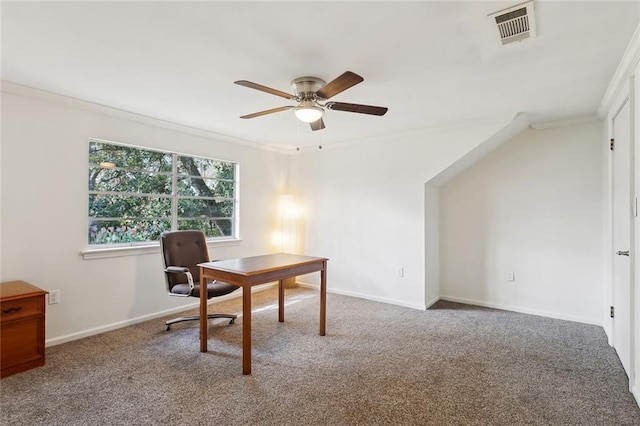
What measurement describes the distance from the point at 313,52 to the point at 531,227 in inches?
130

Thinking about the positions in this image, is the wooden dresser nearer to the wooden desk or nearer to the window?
the window

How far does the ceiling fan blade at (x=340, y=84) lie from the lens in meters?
1.89

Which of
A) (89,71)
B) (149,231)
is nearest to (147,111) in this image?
(89,71)

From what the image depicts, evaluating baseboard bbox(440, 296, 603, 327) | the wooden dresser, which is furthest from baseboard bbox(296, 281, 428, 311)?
the wooden dresser

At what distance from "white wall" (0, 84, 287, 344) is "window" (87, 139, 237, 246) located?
0.48 ft

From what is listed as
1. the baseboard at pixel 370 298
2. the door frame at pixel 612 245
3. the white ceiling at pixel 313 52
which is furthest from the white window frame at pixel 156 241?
the door frame at pixel 612 245

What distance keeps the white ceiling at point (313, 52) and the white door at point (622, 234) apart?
0.45 m

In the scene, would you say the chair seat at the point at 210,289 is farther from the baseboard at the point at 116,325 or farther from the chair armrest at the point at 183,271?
the baseboard at the point at 116,325

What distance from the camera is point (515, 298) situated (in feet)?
12.9

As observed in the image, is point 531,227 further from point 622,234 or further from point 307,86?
point 307,86

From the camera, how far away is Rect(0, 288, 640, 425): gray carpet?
191 cm

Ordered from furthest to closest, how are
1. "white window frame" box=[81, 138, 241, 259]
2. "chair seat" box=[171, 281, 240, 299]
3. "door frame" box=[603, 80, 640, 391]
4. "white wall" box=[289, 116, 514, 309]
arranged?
1. "white wall" box=[289, 116, 514, 309]
2. "white window frame" box=[81, 138, 241, 259]
3. "chair seat" box=[171, 281, 240, 299]
4. "door frame" box=[603, 80, 640, 391]

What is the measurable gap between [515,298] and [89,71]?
485 centimetres

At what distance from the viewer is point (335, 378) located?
2318 millimetres
